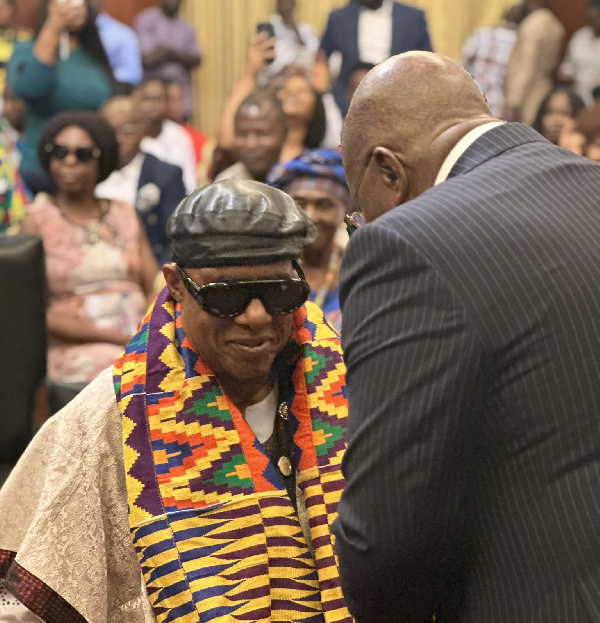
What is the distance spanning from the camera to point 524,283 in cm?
143

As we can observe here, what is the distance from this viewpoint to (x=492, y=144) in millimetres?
1614

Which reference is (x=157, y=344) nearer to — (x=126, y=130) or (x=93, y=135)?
(x=93, y=135)

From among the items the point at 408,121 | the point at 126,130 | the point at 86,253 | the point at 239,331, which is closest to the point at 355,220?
the point at 408,121

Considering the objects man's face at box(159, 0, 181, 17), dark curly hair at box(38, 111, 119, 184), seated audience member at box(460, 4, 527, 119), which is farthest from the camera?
man's face at box(159, 0, 181, 17)

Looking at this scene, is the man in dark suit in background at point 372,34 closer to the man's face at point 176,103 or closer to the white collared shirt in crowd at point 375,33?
the white collared shirt in crowd at point 375,33

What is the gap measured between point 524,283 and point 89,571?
3.56 feet

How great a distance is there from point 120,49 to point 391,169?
5.09 meters

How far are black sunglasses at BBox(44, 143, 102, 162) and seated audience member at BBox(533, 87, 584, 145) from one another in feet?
8.87

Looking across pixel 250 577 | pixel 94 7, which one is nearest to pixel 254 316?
pixel 250 577

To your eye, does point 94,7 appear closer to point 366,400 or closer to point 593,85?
point 593,85

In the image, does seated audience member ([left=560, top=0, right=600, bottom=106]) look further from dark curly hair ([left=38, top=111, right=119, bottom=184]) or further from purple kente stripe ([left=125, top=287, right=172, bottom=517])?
purple kente stripe ([left=125, top=287, right=172, bottom=517])

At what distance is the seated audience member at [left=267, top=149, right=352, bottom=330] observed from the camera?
4359 mm

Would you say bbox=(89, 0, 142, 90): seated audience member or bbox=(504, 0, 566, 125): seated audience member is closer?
bbox=(89, 0, 142, 90): seated audience member

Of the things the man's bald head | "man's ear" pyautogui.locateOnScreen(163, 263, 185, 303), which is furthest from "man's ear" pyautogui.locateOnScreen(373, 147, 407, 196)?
"man's ear" pyautogui.locateOnScreen(163, 263, 185, 303)
